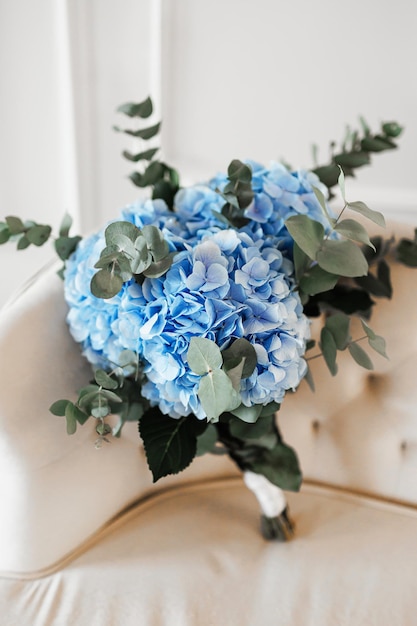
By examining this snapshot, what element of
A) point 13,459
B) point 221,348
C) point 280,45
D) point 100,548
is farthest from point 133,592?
point 280,45

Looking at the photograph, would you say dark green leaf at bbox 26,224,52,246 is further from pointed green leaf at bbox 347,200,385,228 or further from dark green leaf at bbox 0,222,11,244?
pointed green leaf at bbox 347,200,385,228

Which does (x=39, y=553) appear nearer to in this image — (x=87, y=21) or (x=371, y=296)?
(x=371, y=296)

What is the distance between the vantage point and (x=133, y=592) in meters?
0.67

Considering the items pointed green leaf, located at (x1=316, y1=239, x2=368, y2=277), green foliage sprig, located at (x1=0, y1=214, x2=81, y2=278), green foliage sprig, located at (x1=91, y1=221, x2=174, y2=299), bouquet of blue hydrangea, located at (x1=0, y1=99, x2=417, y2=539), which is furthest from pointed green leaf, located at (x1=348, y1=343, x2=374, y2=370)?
green foliage sprig, located at (x1=0, y1=214, x2=81, y2=278)

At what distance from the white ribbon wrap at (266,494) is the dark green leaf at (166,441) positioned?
0.17m

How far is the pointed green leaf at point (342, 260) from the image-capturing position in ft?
1.62

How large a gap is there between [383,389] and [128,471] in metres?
0.36

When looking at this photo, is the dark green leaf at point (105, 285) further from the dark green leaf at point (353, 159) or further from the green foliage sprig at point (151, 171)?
the dark green leaf at point (353, 159)

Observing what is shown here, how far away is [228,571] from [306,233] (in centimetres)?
44

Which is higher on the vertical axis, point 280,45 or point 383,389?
point 280,45

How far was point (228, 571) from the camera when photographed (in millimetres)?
709

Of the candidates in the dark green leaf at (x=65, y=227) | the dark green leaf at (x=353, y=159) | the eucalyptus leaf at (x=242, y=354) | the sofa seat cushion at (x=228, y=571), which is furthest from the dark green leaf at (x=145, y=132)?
the sofa seat cushion at (x=228, y=571)

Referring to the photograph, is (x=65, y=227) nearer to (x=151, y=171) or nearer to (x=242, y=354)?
(x=151, y=171)

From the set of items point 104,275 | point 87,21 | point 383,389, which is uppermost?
point 87,21
